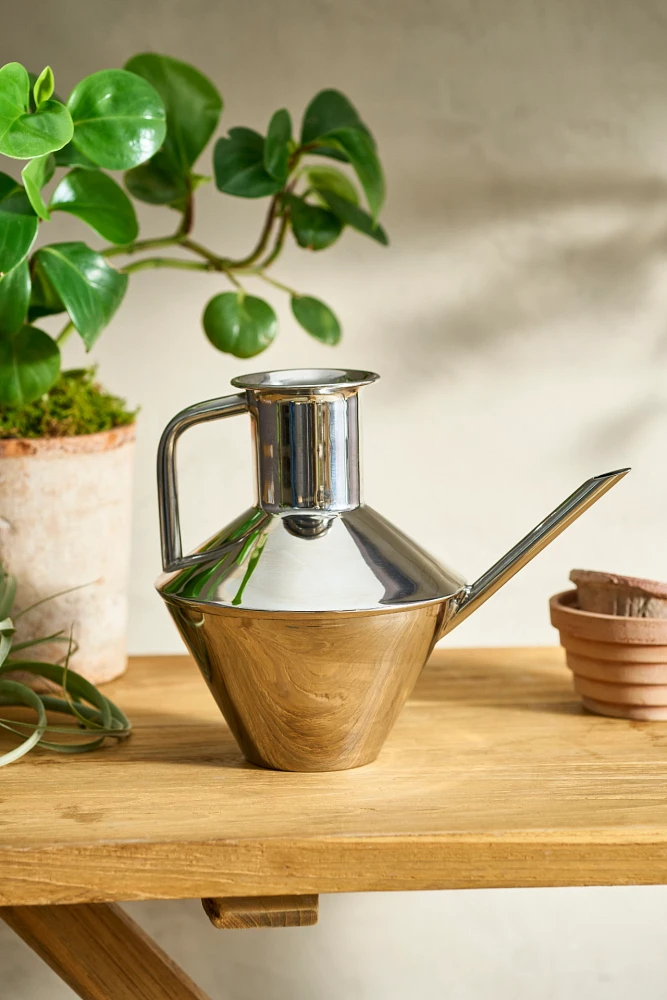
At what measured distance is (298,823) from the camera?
63 centimetres

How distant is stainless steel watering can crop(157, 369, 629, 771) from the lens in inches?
26.4

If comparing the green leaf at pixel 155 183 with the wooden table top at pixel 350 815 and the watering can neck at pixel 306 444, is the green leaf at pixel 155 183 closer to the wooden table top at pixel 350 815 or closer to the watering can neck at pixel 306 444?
the watering can neck at pixel 306 444

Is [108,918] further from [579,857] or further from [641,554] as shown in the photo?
[641,554]

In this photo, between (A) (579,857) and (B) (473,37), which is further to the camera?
(B) (473,37)

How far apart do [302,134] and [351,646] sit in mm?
478

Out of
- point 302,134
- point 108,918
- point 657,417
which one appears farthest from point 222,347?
point 657,417

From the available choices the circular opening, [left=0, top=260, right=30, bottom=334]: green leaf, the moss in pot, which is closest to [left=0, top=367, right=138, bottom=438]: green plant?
the moss in pot

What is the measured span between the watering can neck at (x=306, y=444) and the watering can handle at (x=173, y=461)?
0.08ft

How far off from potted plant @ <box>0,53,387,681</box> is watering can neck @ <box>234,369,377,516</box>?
0.16 meters

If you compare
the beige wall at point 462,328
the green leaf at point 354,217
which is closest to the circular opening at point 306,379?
the green leaf at point 354,217

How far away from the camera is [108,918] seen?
2.47 feet

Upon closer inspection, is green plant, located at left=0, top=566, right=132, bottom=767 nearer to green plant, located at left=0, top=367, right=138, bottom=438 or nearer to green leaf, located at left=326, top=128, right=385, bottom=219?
green plant, located at left=0, top=367, right=138, bottom=438

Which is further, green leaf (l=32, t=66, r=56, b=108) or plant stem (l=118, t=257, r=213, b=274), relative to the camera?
plant stem (l=118, t=257, r=213, b=274)

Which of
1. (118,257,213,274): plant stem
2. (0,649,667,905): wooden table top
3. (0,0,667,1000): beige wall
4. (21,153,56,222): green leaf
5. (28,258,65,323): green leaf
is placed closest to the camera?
(0,649,667,905): wooden table top
